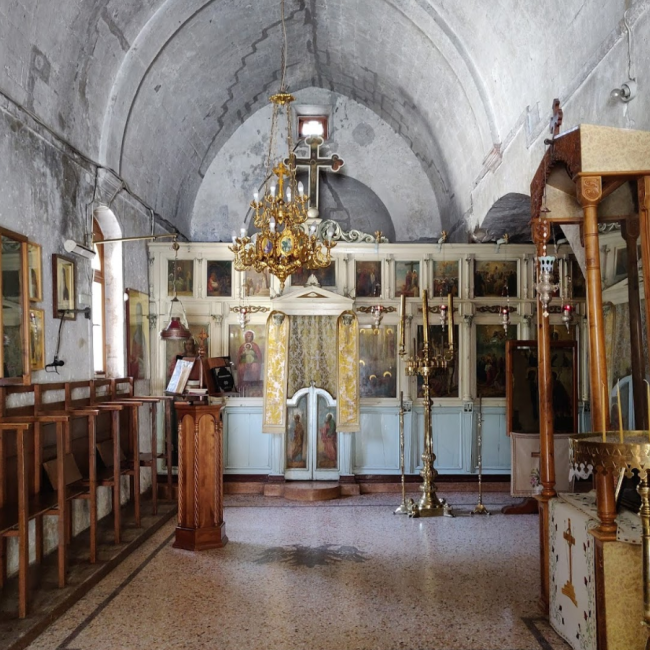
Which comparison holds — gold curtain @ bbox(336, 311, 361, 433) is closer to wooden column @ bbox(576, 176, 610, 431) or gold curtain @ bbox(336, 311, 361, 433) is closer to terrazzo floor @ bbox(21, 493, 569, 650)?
terrazzo floor @ bbox(21, 493, 569, 650)

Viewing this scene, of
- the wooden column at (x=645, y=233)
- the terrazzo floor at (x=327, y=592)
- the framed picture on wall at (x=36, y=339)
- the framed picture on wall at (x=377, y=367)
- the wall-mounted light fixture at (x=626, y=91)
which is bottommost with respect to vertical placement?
the terrazzo floor at (x=327, y=592)

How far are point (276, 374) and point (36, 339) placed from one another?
380 cm

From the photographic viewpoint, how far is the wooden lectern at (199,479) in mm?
6277

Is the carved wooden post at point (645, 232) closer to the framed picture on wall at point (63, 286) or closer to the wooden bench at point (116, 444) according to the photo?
the wooden bench at point (116, 444)

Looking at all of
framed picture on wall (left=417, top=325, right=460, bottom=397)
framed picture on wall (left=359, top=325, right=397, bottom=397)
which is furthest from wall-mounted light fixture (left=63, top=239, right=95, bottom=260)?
framed picture on wall (left=417, top=325, right=460, bottom=397)

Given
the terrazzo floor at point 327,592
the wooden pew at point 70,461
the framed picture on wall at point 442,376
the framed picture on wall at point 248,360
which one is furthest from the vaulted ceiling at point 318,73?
the terrazzo floor at point 327,592

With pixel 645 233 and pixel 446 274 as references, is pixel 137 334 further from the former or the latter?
pixel 645 233

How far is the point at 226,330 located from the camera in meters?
9.26

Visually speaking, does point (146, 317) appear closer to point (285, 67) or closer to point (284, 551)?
point (284, 551)

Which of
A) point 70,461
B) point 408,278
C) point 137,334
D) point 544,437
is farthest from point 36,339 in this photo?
point 408,278

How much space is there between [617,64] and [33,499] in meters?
5.24

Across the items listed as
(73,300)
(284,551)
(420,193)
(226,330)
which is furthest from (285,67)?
(284,551)

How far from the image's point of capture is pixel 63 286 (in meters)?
6.28

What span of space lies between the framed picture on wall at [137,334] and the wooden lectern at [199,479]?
2.17 m
